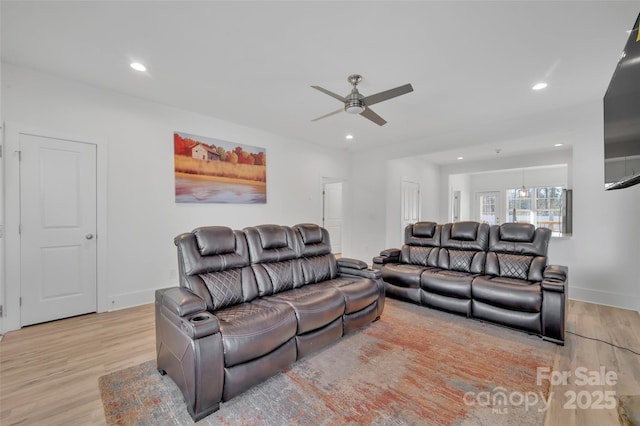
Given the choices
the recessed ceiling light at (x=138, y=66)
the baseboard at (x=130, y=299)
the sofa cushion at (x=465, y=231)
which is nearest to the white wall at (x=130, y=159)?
the baseboard at (x=130, y=299)

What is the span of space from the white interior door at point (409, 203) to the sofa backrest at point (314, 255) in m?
3.59

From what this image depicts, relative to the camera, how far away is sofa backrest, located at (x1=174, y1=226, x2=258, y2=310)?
2.30 metres

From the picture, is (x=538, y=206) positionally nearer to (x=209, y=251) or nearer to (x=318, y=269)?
(x=318, y=269)

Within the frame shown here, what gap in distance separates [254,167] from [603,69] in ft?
15.2

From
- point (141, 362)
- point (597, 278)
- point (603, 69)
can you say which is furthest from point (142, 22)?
point (597, 278)

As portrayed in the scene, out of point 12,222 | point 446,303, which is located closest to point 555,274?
point 446,303

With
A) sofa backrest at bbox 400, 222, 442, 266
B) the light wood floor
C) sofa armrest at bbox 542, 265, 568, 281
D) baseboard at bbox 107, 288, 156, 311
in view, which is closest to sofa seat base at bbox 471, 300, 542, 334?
the light wood floor

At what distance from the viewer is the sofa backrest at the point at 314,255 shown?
3.13m

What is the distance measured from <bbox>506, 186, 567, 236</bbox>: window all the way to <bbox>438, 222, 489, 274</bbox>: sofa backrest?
5344mm

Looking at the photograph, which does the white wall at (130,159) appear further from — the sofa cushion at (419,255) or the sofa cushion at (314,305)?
the sofa cushion at (419,255)

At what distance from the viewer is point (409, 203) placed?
6902 millimetres

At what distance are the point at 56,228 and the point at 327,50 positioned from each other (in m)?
3.53

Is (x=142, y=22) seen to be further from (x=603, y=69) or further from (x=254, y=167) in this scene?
(x=603, y=69)

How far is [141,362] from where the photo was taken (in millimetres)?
2301
